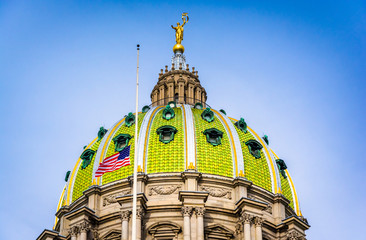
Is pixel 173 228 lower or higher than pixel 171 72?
lower

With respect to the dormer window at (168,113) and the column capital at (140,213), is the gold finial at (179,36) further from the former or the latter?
the column capital at (140,213)

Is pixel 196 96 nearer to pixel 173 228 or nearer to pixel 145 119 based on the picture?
pixel 145 119

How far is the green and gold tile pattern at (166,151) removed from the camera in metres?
77.2

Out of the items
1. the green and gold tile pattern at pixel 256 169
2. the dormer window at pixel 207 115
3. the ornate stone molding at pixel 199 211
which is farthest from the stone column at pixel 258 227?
the dormer window at pixel 207 115

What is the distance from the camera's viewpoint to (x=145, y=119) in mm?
82438

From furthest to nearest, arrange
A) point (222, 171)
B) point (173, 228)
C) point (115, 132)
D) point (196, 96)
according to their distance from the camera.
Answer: point (196, 96)
point (115, 132)
point (222, 171)
point (173, 228)

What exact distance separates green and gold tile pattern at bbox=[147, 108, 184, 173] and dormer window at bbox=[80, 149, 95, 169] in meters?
5.80

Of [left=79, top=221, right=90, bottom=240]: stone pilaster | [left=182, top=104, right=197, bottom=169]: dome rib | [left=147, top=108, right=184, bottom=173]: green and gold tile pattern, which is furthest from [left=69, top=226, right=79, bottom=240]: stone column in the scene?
[left=182, top=104, right=197, bottom=169]: dome rib

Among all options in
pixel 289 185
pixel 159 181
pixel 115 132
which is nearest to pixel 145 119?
pixel 115 132

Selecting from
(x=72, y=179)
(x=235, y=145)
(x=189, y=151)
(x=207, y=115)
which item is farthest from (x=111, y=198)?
(x=207, y=115)

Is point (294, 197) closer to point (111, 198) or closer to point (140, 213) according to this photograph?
point (111, 198)

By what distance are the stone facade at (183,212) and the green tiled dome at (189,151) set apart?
1.16m

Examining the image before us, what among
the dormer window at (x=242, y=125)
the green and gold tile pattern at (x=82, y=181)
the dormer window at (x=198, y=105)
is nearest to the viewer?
the green and gold tile pattern at (x=82, y=181)

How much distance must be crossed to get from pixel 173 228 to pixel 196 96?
67.7 feet
